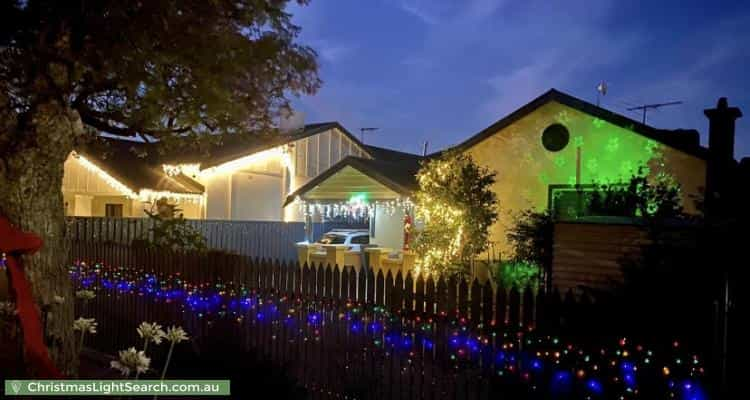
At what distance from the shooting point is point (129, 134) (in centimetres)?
676

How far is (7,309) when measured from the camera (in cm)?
411

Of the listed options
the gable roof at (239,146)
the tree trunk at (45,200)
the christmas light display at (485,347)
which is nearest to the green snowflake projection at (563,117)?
the gable roof at (239,146)

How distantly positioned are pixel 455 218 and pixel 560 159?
306cm

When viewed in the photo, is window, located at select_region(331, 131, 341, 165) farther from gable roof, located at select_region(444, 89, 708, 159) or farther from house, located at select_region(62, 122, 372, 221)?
gable roof, located at select_region(444, 89, 708, 159)

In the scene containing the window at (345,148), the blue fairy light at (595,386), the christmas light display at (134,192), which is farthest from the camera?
the window at (345,148)

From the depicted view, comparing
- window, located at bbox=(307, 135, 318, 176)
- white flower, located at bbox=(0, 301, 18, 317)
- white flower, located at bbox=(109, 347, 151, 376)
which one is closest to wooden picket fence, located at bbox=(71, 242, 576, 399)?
white flower, located at bbox=(0, 301, 18, 317)

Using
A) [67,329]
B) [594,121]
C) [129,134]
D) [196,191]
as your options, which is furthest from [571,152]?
[196,191]

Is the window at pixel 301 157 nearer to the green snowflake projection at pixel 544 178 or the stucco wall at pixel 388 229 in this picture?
the stucco wall at pixel 388 229

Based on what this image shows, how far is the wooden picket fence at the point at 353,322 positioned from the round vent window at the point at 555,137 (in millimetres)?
7543

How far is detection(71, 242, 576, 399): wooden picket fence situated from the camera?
15.8ft

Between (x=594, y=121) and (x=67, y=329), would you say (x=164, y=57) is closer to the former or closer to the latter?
(x=67, y=329)

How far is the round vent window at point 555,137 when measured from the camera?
12.5 meters

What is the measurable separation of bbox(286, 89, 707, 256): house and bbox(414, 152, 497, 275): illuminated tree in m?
1.49

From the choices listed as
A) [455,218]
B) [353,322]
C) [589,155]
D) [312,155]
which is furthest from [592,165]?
[312,155]
